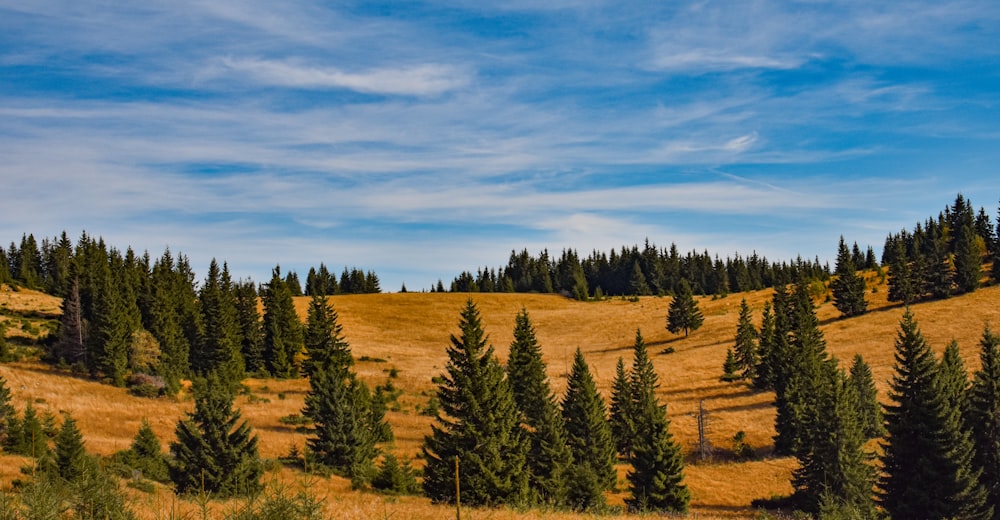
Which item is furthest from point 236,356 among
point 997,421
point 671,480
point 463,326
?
point 997,421

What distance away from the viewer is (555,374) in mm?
84000

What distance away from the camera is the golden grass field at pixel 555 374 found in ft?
141

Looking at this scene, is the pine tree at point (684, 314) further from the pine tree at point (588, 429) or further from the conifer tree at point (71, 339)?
the conifer tree at point (71, 339)

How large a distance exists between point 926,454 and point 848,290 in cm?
6804

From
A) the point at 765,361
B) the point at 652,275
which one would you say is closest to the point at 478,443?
the point at 765,361

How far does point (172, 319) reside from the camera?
273 feet

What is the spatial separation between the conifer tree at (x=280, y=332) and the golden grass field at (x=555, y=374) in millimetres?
5321

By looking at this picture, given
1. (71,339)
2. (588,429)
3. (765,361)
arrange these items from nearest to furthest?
(588,429) → (71,339) → (765,361)

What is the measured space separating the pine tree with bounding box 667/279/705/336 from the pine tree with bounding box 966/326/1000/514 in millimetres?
63586

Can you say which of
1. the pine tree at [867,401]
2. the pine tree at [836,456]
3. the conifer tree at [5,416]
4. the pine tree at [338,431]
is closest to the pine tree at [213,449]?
the pine tree at [338,431]

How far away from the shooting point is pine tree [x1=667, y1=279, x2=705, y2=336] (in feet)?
336

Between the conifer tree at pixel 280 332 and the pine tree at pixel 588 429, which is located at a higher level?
the conifer tree at pixel 280 332

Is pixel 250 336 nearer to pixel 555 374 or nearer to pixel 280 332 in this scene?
pixel 280 332

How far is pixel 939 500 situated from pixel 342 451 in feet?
128
